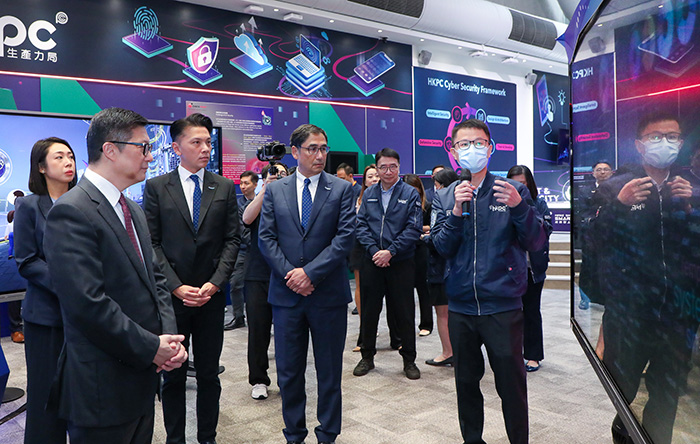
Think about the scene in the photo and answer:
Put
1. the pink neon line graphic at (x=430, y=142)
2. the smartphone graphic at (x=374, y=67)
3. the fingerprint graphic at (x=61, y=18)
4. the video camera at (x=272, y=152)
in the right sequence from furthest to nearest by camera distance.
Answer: the pink neon line graphic at (x=430, y=142), the smartphone graphic at (x=374, y=67), the fingerprint graphic at (x=61, y=18), the video camera at (x=272, y=152)

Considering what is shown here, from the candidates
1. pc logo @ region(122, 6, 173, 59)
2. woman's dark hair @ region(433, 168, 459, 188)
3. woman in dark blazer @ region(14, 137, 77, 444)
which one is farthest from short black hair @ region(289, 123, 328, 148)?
pc logo @ region(122, 6, 173, 59)

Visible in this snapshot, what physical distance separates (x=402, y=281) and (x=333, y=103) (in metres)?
5.20

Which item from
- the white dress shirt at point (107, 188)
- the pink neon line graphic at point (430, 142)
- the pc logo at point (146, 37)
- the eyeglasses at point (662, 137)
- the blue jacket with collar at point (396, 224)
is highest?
the pc logo at point (146, 37)

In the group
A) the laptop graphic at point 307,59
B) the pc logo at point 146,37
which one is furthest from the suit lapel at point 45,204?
the laptop graphic at point 307,59

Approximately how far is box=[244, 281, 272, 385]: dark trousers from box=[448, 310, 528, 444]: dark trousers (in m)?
1.63

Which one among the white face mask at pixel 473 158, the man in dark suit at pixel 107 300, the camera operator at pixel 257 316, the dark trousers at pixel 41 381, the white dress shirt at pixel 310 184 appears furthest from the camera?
the camera operator at pixel 257 316

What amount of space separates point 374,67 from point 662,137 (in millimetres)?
8739

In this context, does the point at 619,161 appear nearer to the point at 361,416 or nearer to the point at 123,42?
the point at 361,416

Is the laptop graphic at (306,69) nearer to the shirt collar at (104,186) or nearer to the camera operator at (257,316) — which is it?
the camera operator at (257,316)

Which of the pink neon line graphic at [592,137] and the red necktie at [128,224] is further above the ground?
the pink neon line graphic at [592,137]

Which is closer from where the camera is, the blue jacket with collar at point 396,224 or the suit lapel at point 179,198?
the suit lapel at point 179,198

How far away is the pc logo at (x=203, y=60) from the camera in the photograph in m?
7.35

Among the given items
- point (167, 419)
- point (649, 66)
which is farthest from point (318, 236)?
point (649, 66)

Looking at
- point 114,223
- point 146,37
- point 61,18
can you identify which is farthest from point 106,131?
point 146,37
